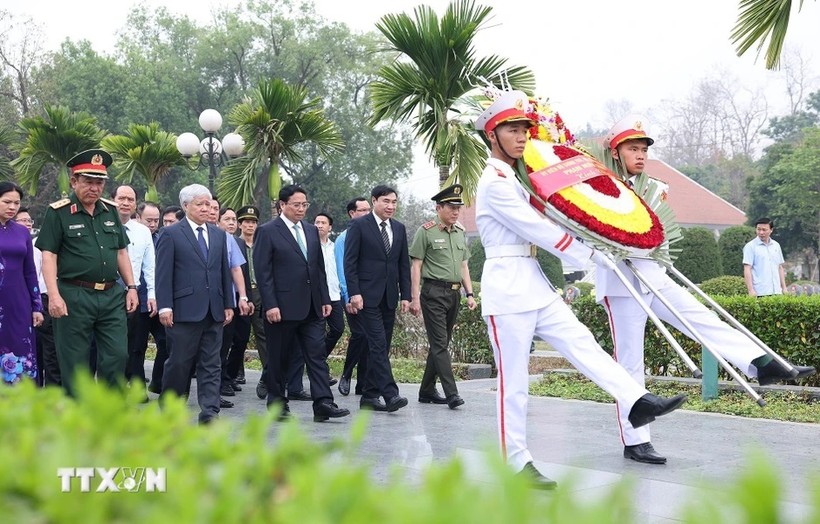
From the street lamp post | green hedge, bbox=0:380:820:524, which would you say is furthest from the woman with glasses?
the street lamp post

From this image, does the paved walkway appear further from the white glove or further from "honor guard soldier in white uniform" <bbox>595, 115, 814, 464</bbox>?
the white glove

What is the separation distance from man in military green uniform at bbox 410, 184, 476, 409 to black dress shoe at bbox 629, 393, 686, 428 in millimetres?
4078

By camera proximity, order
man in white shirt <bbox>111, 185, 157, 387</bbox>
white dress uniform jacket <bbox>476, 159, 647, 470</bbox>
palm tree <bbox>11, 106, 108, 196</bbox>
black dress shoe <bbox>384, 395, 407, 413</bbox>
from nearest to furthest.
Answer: white dress uniform jacket <bbox>476, 159, 647, 470</bbox>
black dress shoe <bbox>384, 395, 407, 413</bbox>
man in white shirt <bbox>111, 185, 157, 387</bbox>
palm tree <bbox>11, 106, 108, 196</bbox>

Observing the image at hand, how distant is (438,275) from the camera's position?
30.7 ft

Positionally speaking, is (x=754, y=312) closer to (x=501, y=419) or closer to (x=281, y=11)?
(x=501, y=419)

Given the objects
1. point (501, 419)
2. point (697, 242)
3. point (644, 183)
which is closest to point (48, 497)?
point (501, 419)

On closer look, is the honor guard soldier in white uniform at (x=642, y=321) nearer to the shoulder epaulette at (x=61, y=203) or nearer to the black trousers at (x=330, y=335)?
the shoulder epaulette at (x=61, y=203)

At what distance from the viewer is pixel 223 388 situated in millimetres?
10852

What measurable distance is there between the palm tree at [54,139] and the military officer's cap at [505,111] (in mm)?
18613

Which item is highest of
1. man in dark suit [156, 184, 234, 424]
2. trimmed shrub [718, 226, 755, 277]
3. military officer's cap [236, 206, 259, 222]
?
trimmed shrub [718, 226, 755, 277]

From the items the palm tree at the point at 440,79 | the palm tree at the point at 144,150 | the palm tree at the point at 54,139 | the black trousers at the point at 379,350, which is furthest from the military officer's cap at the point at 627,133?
the palm tree at the point at 54,139

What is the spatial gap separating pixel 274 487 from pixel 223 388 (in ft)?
31.0

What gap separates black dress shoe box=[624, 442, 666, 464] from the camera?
6.07 m

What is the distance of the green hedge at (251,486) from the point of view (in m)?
1.25
